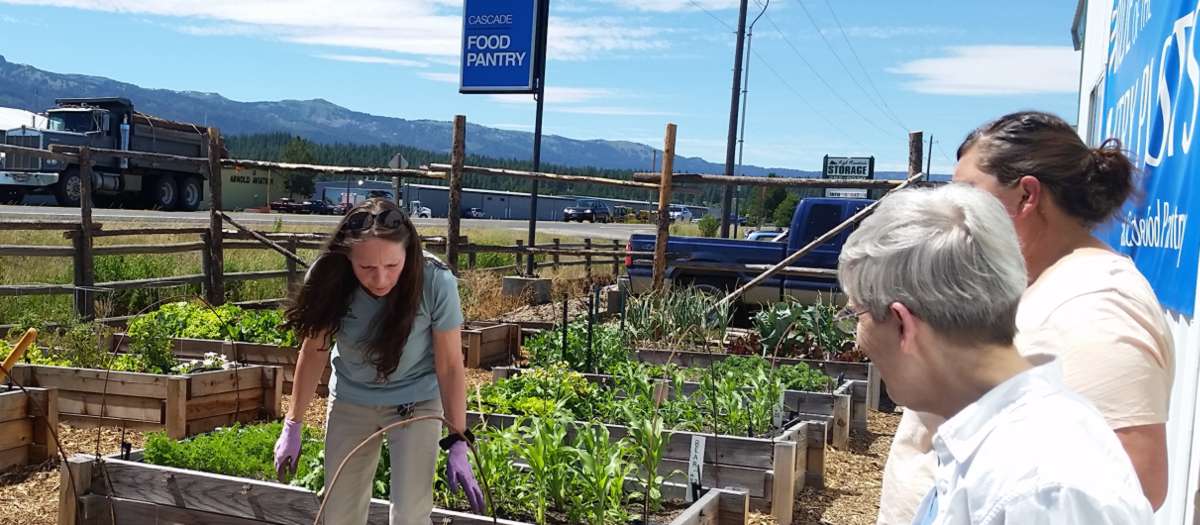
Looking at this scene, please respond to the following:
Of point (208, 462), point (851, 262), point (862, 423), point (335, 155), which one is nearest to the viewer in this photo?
point (851, 262)

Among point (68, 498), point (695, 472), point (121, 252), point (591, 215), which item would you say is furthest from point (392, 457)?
point (591, 215)

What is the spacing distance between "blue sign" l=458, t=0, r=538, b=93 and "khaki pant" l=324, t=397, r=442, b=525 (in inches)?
410

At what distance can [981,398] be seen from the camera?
128 cm

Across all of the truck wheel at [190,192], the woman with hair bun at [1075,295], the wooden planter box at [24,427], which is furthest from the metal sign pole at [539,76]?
the truck wheel at [190,192]

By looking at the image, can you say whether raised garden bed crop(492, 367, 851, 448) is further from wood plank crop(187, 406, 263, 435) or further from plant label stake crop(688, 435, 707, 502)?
wood plank crop(187, 406, 263, 435)

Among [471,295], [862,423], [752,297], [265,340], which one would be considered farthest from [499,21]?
[862,423]

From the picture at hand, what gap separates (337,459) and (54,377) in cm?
387

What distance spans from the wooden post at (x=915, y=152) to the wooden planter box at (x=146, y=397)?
19.6ft

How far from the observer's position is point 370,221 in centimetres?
314

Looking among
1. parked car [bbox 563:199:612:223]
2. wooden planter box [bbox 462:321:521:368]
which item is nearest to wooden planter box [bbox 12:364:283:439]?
wooden planter box [bbox 462:321:521:368]

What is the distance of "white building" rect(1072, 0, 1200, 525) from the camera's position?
2.43 meters

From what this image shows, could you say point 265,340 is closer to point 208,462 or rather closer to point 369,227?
point 208,462

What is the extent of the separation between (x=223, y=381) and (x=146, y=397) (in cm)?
47

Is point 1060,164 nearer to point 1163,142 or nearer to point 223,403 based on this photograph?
point 1163,142
